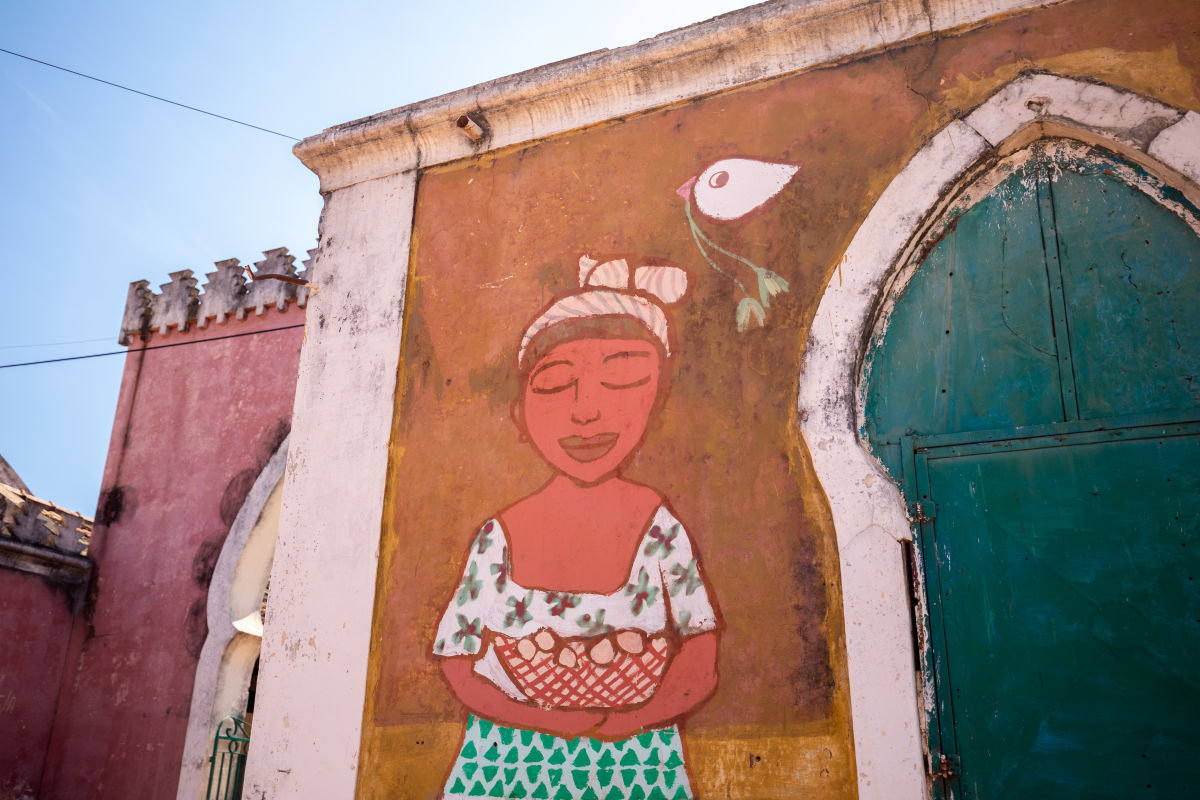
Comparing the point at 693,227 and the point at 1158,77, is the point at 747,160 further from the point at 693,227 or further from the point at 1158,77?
the point at 1158,77

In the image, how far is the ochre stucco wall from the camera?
11.1 ft

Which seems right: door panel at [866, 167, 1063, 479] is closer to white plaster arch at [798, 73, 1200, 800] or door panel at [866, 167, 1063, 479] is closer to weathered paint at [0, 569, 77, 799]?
white plaster arch at [798, 73, 1200, 800]

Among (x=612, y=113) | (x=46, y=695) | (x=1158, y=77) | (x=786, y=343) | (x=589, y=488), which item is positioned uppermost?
(x=612, y=113)

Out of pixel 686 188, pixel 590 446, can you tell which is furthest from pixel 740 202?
pixel 590 446

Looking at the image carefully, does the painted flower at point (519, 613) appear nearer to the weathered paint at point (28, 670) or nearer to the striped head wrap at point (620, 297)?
the striped head wrap at point (620, 297)

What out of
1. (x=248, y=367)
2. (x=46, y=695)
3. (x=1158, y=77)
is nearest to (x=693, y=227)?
(x=1158, y=77)

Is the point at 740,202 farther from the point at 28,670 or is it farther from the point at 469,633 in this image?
the point at 28,670

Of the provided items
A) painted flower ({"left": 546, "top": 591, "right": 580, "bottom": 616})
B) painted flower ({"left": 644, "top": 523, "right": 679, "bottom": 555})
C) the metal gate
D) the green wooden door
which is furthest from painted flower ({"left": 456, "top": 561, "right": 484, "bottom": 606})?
the metal gate

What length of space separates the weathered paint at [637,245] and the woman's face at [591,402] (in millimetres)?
152

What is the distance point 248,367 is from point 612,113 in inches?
241

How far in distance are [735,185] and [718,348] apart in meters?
0.76

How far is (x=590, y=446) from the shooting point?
400 cm

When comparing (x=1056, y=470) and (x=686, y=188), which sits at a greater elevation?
(x=686, y=188)

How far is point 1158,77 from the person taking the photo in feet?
11.2
